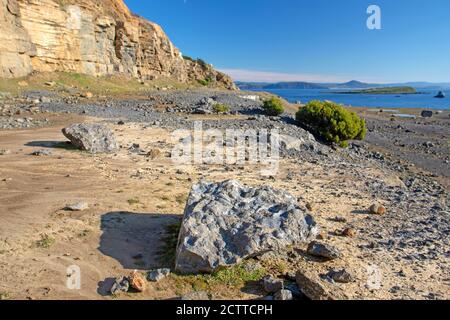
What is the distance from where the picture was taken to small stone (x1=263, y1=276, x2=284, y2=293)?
531 centimetres

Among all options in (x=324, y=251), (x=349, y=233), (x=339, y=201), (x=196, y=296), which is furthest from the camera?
(x=339, y=201)

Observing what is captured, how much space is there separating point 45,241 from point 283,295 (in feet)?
12.8

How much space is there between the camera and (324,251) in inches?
247

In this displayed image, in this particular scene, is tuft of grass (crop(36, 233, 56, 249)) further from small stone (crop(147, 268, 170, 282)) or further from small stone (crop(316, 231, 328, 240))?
small stone (crop(316, 231, 328, 240))

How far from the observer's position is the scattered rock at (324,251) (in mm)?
6234

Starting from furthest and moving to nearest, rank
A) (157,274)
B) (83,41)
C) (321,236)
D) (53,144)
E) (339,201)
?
(83,41) → (53,144) → (339,201) → (321,236) → (157,274)

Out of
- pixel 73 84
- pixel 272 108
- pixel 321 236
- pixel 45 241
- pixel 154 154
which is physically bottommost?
pixel 321 236

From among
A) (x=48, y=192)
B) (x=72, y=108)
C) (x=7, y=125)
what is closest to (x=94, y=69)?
(x=72, y=108)

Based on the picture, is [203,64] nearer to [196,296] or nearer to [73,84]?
[73,84]

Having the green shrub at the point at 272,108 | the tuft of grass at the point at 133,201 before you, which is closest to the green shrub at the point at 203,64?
the green shrub at the point at 272,108

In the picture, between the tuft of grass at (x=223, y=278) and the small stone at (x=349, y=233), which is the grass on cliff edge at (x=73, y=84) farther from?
the small stone at (x=349, y=233)

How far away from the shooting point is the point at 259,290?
5.44m

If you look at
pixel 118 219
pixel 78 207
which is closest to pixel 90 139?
pixel 78 207
